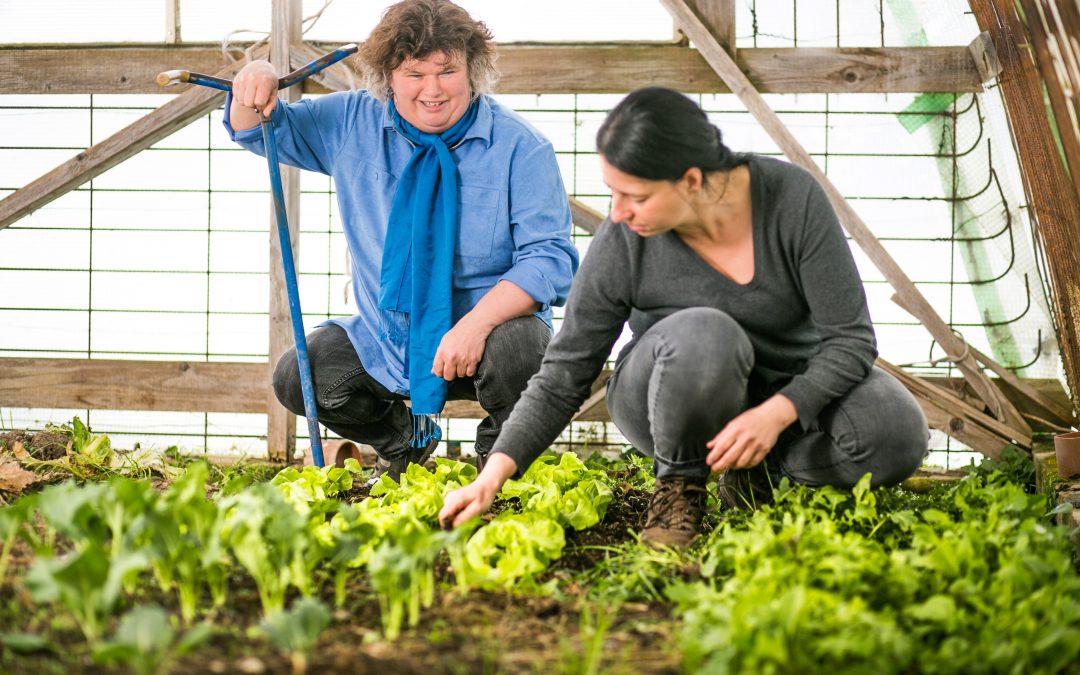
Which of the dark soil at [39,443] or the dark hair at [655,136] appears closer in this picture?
the dark hair at [655,136]

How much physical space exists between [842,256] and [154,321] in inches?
Answer: 122

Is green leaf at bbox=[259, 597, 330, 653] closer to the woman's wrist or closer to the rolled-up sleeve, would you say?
the woman's wrist

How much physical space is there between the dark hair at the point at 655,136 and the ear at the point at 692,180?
0.04ft

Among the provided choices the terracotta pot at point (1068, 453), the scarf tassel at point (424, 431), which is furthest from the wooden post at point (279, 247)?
the terracotta pot at point (1068, 453)

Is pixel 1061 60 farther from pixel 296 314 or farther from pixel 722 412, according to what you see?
pixel 296 314

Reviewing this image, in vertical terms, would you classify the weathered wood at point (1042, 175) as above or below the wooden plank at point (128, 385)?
above

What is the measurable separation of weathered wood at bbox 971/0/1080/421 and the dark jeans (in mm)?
1577

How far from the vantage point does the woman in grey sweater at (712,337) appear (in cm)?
202

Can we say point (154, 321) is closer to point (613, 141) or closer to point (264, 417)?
point (264, 417)

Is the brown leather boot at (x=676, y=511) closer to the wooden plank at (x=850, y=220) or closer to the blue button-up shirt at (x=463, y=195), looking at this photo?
the blue button-up shirt at (x=463, y=195)

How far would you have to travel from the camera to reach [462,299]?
2871 millimetres

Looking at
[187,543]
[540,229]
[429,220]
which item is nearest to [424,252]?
[429,220]

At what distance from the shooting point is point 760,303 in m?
2.20

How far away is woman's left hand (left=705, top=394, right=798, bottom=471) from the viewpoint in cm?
200
